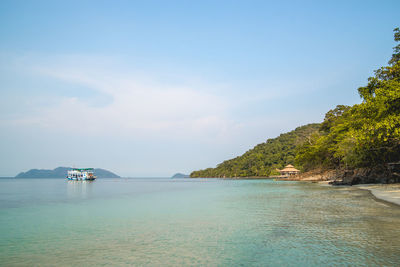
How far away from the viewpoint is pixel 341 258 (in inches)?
249

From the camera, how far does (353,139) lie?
73.7 feet

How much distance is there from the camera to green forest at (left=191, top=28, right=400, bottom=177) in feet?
56.5

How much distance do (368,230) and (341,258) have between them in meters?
3.57

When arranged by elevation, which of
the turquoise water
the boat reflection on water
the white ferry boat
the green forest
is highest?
the green forest

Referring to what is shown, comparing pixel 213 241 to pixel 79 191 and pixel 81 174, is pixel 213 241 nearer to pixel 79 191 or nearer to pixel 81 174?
pixel 79 191

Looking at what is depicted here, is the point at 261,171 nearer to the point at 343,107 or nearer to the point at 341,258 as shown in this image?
the point at 343,107

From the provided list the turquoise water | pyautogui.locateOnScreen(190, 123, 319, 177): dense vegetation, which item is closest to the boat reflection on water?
the turquoise water

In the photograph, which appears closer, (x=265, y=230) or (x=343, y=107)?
(x=265, y=230)

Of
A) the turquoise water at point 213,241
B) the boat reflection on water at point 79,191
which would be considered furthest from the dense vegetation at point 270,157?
the turquoise water at point 213,241

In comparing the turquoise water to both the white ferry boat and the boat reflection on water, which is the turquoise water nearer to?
the boat reflection on water

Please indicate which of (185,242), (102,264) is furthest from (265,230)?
(102,264)

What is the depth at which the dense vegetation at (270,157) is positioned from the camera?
98.0m

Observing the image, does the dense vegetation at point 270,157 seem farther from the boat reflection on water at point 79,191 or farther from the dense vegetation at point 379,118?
the boat reflection on water at point 79,191

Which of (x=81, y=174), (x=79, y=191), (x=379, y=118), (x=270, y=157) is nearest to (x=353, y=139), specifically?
(x=379, y=118)
